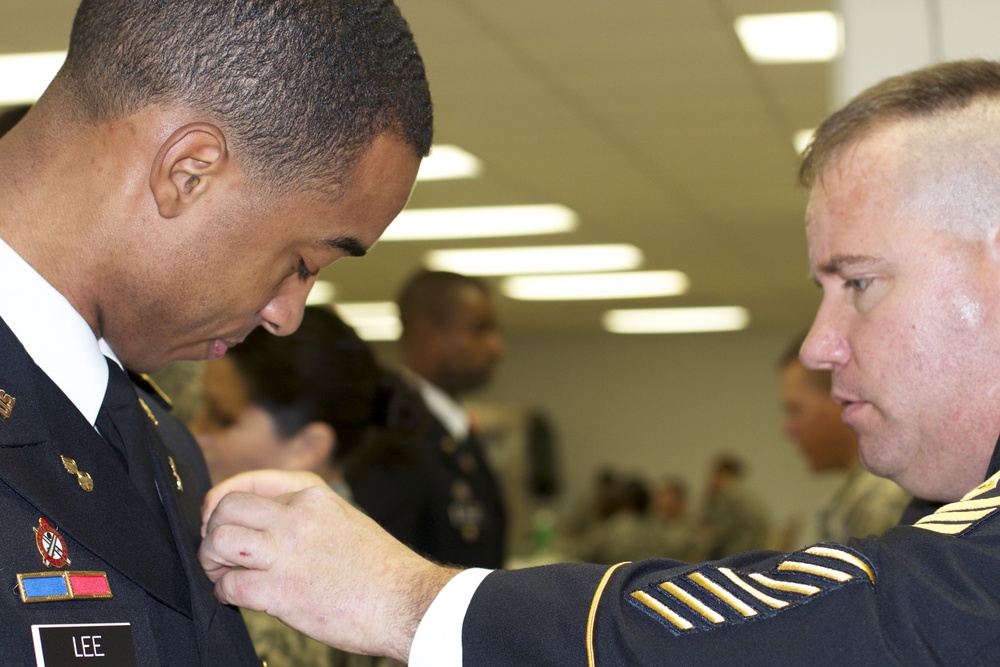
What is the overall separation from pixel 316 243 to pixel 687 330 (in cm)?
1166

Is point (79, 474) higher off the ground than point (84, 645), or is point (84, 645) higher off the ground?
point (79, 474)

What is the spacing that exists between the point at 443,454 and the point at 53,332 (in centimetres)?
248

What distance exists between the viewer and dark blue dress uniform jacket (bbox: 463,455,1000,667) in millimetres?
964

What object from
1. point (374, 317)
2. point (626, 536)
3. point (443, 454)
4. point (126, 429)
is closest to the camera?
point (126, 429)

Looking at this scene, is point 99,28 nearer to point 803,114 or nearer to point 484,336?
point 484,336

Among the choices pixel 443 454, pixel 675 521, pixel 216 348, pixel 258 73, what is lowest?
pixel 675 521

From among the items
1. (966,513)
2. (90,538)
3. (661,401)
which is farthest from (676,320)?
(90,538)

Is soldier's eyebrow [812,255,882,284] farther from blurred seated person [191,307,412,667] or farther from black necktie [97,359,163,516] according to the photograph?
blurred seated person [191,307,412,667]

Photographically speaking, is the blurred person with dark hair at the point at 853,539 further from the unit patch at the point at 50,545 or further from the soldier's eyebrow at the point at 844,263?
the unit patch at the point at 50,545

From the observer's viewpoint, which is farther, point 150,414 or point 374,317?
point 374,317

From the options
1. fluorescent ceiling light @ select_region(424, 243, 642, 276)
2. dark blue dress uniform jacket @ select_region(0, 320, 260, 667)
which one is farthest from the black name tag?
fluorescent ceiling light @ select_region(424, 243, 642, 276)

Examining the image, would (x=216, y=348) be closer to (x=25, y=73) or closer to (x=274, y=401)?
(x=274, y=401)

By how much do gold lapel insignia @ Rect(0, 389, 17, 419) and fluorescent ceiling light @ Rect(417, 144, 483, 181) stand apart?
4.73m

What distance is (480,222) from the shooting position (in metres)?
7.44
